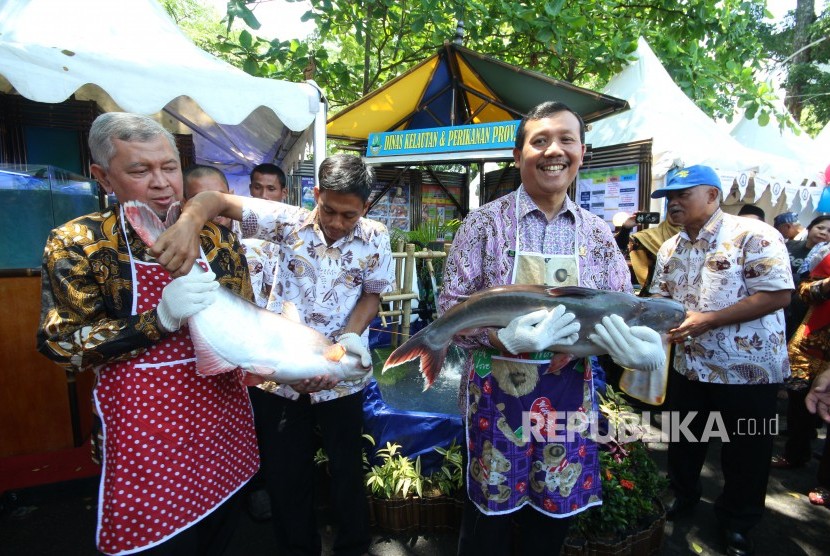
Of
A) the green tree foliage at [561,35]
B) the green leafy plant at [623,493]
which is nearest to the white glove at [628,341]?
the green leafy plant at [623,493]

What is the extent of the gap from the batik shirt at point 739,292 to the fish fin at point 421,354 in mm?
1877

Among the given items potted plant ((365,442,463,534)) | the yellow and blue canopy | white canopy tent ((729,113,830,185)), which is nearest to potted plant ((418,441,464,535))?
potted plant ((365,442,463,534))

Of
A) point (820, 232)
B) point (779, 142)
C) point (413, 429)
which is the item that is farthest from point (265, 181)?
point (779, 142)

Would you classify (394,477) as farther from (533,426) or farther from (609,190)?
(609,190)

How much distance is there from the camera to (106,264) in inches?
56.6

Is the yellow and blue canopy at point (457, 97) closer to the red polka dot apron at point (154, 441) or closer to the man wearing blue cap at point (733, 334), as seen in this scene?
the man wearing blue cap at point (733, 334)

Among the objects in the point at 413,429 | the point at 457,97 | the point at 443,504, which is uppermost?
the point at 457,97

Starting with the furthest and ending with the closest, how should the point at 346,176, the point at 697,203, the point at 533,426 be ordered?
1. the point at 697,203
2. the point at 346,176
3. the point at 533,426

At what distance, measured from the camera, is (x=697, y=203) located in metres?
2.77

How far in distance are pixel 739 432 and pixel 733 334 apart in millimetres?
591

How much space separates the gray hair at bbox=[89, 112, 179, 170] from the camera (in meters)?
Result: 1.44

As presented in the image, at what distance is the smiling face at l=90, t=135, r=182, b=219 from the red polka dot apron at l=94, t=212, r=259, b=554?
0.22 m

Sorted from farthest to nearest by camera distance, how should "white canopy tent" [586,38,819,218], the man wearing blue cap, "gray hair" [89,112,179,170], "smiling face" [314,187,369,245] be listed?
"white canopy tent" [586,38,819,218]
the man wearing blue cap
"smiling face" [314,187,369,245]
"gray hair" [89,112,179,170]

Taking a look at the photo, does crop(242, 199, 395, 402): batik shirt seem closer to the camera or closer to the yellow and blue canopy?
the yellow and blue canopy
